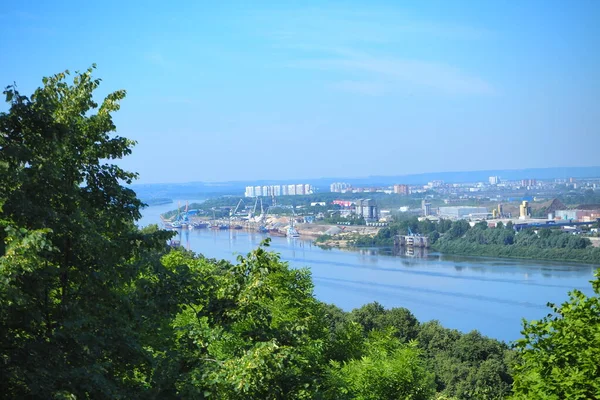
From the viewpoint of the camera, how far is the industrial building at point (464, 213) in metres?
58.6

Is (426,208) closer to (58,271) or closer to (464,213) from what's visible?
(464,213)

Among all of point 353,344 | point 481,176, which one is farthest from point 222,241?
point 481,176

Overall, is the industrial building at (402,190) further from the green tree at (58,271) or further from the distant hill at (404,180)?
the green tree at (58,271)

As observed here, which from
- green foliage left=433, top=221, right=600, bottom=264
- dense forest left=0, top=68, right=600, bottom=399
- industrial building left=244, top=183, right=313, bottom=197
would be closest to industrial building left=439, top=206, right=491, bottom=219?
green foliage left=433, top=221, right=600, bottom=264

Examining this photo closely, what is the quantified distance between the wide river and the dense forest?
53.2ft

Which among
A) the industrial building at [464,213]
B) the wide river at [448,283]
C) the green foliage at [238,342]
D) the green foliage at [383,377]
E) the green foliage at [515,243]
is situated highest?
the green foliage at [238,342]

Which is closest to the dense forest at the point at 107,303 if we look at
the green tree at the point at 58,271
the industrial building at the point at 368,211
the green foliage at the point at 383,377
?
the green tree at the point at 58,271

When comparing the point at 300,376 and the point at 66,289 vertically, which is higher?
the point at 66,289

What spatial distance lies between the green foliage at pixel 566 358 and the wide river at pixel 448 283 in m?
15.5

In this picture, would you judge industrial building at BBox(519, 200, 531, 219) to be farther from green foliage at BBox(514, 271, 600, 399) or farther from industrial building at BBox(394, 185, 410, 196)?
green foliage at BBox(514, 271, 600, 399)

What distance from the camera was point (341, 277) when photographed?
113 ft

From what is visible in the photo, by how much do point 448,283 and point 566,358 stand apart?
27649 millimetres

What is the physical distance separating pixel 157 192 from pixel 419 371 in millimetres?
89892

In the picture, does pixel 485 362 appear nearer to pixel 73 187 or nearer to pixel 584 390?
pixel 584 390
